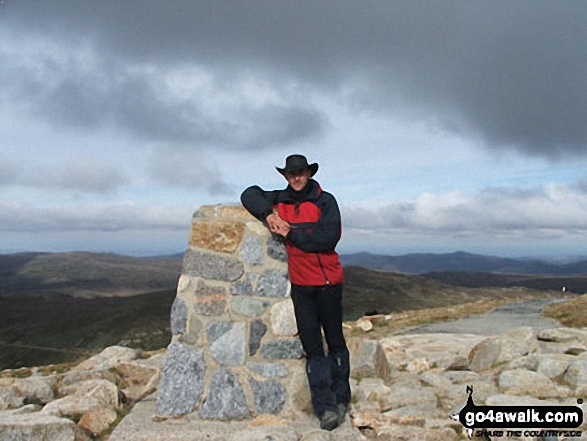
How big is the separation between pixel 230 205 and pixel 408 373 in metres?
5.19

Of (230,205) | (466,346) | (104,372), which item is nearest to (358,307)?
(466,346)

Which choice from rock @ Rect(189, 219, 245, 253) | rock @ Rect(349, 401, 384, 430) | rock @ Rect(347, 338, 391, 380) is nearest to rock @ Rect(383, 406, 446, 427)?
rock @ Rect(349, 401, 384, 430)

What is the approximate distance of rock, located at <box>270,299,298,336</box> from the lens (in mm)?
6738

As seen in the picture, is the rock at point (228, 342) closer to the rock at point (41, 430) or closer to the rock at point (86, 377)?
the rock at point (41, 430)

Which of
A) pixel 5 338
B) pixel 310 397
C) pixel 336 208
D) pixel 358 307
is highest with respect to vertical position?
pixel 336 208

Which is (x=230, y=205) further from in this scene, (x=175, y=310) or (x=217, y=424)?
(x=217, y=424)

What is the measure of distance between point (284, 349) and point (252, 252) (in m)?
1.42

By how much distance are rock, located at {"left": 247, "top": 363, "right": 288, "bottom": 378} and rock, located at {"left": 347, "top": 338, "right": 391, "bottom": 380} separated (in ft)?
8.88

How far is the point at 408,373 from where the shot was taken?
959cm

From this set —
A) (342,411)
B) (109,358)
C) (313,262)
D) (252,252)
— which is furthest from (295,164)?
(109,358)

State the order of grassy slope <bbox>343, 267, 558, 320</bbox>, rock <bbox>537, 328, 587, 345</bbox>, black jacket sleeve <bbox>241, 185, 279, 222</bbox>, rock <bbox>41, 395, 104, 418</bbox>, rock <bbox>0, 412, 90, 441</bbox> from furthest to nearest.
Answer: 1. grassy slope <bbox>343, 267, 558, 320</bbox>
2. rock <bbox>537, 328, 587, 345</bbox>
3. rock <bbox>41, 395, 104, 418</bbox>
4. black jacket sleeve <bbox>241, 185, 279, 222</bbox>
5. rock <bbox>0, 412, 90, 441</bbox>

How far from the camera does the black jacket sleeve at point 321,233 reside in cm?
607

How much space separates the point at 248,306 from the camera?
680 cm
